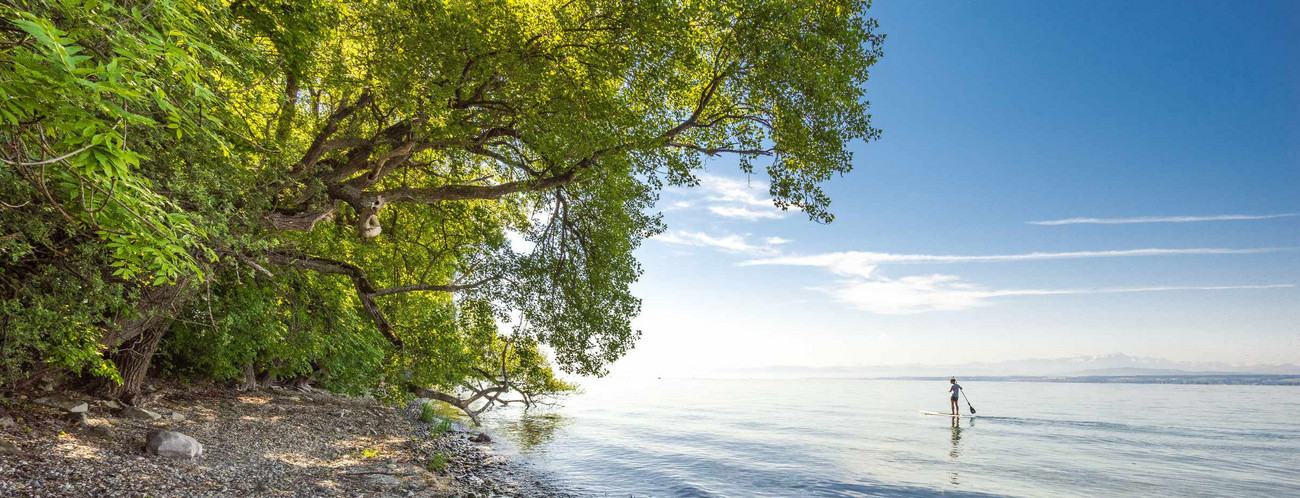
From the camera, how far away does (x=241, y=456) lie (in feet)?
36.1

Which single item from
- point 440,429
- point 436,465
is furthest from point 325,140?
point 440,429

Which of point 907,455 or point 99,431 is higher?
point 99,431

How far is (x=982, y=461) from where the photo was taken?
2183 centimetres

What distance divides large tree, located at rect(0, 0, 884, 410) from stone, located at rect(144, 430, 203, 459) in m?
1.30

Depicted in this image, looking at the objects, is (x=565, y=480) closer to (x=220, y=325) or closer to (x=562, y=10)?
(x=220, y=325)

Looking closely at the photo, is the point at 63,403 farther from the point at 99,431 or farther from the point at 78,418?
the point at 99,431

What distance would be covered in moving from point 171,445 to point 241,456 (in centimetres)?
138

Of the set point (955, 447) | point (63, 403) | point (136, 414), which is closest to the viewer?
point (63, 403)

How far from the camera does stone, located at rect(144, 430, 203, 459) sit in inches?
380

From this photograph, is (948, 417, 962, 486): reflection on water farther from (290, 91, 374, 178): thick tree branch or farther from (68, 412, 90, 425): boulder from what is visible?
(68, 412, 90, 425): boulder

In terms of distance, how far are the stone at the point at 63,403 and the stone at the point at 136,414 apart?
2.51 feet

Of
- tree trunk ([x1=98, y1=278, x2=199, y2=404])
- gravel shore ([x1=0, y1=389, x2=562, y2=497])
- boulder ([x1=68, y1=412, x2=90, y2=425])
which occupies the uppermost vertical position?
tree trunk ([x1=98, y1=278, x2=199, y2=404])

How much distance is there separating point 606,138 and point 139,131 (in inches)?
260

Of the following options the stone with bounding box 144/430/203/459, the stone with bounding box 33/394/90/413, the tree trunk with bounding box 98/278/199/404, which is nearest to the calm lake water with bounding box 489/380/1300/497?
the stone with bounding box 144/430/203/459
